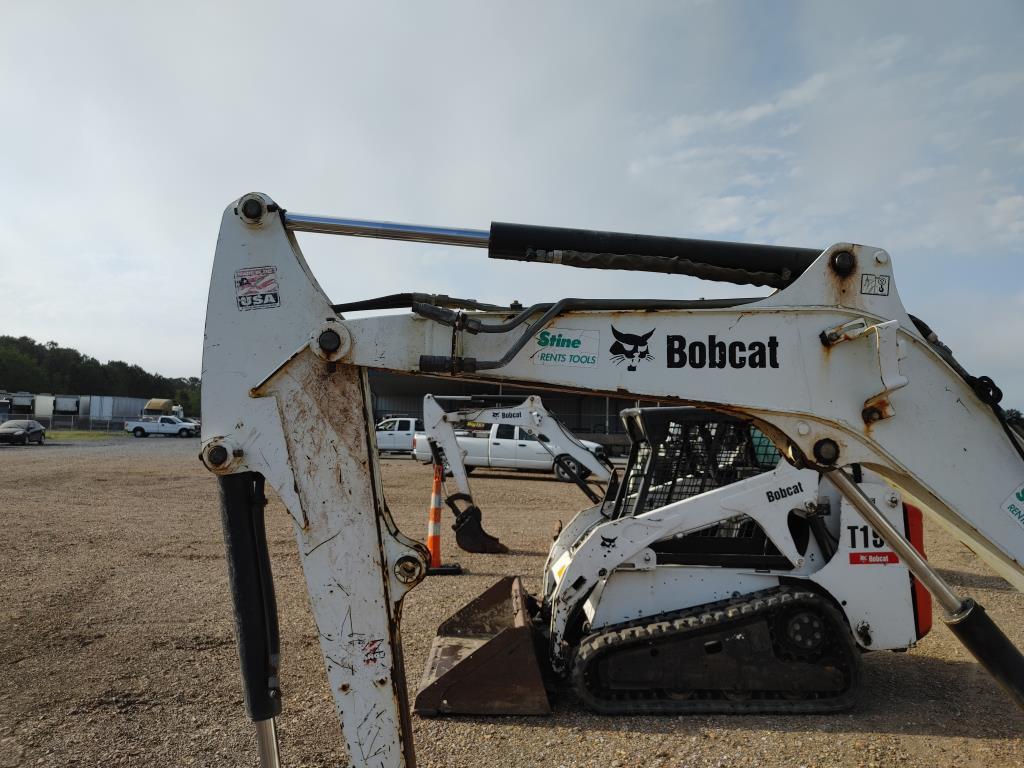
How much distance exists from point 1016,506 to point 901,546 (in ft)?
1.24

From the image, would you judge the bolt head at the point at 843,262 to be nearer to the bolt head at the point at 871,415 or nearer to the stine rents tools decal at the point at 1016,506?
the bolt head at the point at 871,415

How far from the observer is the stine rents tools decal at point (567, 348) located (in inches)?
91.7

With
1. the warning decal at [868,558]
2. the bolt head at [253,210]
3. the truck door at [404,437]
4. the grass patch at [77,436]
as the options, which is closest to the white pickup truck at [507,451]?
the truck door at [404,437]

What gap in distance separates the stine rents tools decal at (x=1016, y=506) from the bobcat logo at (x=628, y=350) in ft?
4.21

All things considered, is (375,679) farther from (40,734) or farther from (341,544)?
(40,734)

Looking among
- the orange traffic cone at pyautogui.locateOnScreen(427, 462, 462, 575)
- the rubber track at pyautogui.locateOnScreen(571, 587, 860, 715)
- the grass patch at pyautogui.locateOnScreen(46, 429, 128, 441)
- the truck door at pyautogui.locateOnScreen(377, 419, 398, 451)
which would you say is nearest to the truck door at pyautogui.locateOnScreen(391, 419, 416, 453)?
the truck door at pyautogui.locateOnScreen(377, 419, 398, 451)

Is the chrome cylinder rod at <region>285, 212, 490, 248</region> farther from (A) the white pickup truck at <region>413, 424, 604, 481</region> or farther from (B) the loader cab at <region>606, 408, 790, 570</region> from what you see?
(A) the white pickup truck at <region>413, 424, 604, 481</region>

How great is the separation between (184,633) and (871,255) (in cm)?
593

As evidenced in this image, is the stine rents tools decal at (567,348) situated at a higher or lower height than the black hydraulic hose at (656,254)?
lower

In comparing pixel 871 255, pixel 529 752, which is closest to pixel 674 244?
pixel 871 255

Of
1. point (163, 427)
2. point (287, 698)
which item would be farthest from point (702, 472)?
point (163, 427)

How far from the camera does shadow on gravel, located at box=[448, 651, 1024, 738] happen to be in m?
4.36

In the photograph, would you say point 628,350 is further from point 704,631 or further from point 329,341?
point 704,631

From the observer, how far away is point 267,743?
2209mm
